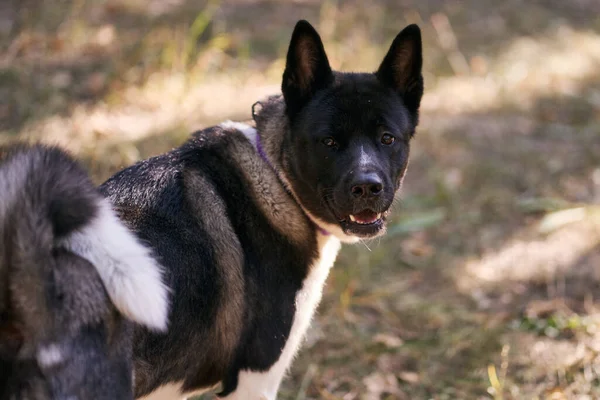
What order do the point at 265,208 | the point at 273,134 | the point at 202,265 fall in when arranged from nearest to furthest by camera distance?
the point at 202,265, the point at 265,208, the point at 273,134

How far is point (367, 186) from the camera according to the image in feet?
10.4

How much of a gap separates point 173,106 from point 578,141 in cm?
429

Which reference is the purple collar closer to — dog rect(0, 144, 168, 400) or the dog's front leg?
the dog's front leg

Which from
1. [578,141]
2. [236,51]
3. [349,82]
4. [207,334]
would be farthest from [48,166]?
[578,141]

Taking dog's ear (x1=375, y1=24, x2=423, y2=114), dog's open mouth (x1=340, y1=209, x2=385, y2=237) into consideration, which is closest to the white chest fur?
dog's open mouth (x1=340, y1=209, x2=385, y2=237)

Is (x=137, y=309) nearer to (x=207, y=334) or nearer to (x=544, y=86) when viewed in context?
(x=207, y=334)

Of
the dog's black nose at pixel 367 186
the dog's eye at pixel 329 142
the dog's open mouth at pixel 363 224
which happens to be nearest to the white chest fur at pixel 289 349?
the dog's open mouth at pixel 363 224

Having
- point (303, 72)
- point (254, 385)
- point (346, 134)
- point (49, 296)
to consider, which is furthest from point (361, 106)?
point (49, 296)

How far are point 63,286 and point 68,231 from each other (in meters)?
0.18

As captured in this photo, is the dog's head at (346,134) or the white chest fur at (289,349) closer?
the white chest fur at (289,349)

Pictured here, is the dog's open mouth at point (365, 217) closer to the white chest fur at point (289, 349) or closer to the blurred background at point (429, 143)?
the white chest fur at point (289, 349)

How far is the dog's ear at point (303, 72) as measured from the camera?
3412mm

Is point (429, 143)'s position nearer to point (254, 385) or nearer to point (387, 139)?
point (387, 139)

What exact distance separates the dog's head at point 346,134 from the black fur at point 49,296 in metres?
1.30
